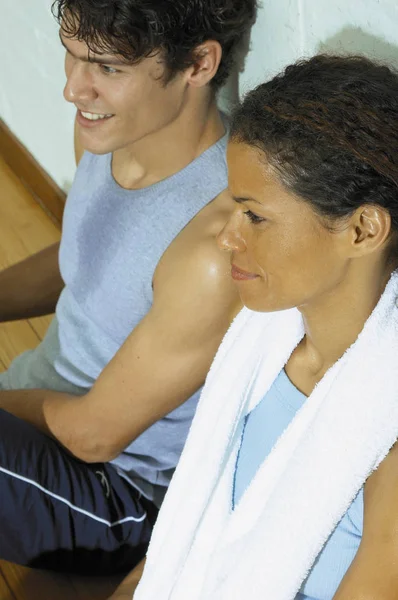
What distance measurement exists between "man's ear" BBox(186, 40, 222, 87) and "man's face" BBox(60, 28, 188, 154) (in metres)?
0.02

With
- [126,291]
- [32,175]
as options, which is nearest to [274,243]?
[126,291]

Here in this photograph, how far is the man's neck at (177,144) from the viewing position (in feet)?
4.97

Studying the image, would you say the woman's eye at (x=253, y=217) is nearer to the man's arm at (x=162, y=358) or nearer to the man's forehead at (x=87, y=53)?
the man's arm at (x=162, y=358)

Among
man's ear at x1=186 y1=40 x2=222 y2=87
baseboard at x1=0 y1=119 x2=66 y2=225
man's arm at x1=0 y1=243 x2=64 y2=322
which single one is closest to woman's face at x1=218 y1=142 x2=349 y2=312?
man's ear at x1=186 y1=40 x2=222 y2=87

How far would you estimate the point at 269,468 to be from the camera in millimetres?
1205

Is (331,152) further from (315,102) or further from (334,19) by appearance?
(334,19)

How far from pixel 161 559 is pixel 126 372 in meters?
0.29

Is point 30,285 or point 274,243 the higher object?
point 274,243

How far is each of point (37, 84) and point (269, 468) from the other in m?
1.65

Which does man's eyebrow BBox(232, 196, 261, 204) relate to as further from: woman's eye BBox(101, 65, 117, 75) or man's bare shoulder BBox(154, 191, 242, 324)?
woman's eye BBox(101, 65, 117, 75)

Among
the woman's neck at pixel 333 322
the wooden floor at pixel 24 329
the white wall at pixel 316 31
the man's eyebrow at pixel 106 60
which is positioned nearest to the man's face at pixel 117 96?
the man's eyebrow at pixel 106 60

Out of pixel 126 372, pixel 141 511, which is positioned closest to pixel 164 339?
pixel 126 372

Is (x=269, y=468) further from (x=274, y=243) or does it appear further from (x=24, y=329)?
(x=24, y=329)

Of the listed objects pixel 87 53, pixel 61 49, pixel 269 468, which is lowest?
pixel 61 49
